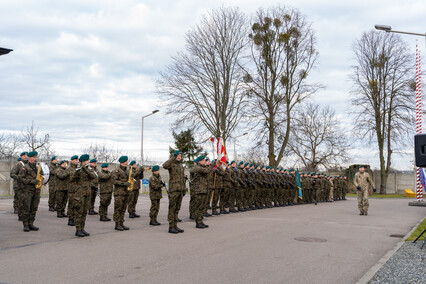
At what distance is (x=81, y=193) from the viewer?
10.1 m

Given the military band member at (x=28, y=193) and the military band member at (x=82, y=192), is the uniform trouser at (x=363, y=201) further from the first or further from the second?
the military band member at (x=28, y=193)

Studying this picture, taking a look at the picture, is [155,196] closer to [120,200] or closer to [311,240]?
[120,200]

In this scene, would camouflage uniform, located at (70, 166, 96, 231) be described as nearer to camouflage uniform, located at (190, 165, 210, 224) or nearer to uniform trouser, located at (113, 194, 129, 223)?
uniform trouser, located at (113, 194, 129, 223)

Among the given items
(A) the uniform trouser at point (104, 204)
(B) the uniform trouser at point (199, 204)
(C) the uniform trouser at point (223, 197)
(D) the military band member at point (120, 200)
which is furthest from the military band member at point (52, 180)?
(B) the uniform trouser at point (199, 204)

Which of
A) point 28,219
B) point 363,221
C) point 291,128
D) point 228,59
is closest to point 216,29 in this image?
point 228,59

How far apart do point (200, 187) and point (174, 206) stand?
1.12 metres

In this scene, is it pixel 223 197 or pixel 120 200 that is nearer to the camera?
pixel 120 200

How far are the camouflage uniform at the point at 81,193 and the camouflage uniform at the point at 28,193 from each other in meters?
1.36

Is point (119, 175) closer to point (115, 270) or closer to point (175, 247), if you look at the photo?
point (175, 247)

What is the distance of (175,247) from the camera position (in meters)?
8.73

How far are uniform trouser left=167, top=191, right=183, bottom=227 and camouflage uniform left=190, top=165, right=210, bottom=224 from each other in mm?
747

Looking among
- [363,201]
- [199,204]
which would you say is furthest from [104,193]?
[363,201]

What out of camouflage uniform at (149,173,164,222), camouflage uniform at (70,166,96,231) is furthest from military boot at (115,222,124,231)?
camouflage uniform at (149,173,164,222)

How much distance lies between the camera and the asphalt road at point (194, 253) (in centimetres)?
631
